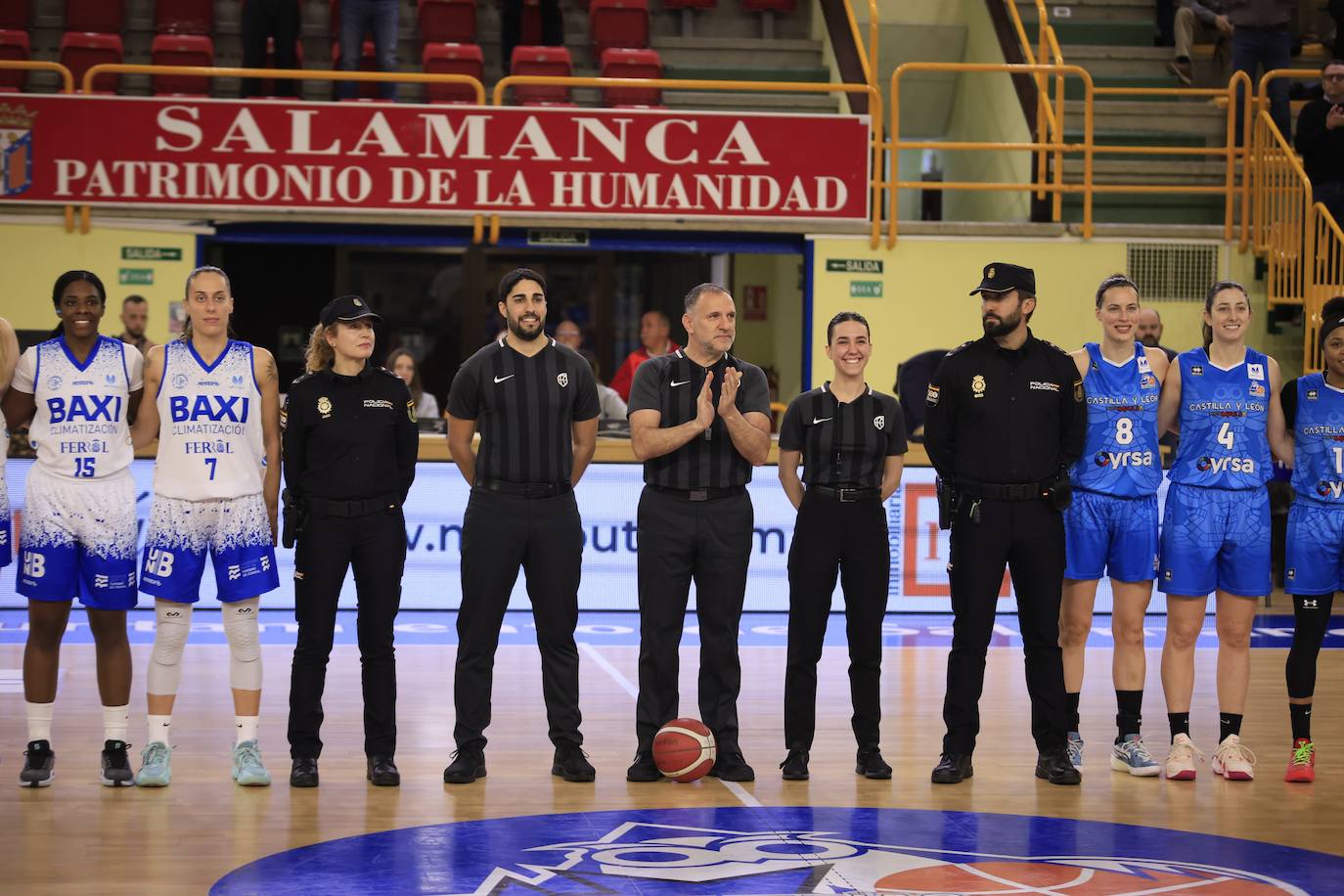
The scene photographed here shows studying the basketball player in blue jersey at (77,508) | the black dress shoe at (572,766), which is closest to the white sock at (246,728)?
the basketball player in blue jersey at (77,508)

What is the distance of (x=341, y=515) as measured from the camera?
6.59m

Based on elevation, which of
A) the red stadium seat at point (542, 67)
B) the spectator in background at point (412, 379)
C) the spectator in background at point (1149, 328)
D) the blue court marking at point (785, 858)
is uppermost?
the red stadium seat at point (542, 67)

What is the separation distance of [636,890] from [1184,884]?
5.77 feet

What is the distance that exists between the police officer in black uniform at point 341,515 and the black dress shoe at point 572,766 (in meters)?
0.67

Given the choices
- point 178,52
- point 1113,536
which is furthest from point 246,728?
point 178,52

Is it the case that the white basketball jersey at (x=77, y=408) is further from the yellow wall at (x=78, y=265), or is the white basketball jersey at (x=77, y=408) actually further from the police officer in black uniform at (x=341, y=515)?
the yellow wall at (x=78, y=265)

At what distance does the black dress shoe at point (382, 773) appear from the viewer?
6.64 m

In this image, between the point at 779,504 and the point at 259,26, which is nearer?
the point at 779,504

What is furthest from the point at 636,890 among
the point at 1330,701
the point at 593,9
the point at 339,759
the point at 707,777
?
the point at 593,9

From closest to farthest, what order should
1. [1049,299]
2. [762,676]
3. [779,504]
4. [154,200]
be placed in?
[762,676], [779,504], [154,200], [1049,299]

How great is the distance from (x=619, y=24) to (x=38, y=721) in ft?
39.4

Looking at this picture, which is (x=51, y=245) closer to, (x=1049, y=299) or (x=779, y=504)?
(x=779, y=504)

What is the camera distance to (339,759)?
7145mm

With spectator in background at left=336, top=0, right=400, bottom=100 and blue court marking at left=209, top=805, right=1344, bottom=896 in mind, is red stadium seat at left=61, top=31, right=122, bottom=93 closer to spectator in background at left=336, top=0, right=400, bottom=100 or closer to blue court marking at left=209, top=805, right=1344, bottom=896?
spectator in background at left=336, top=0, right=400, bottom=100
